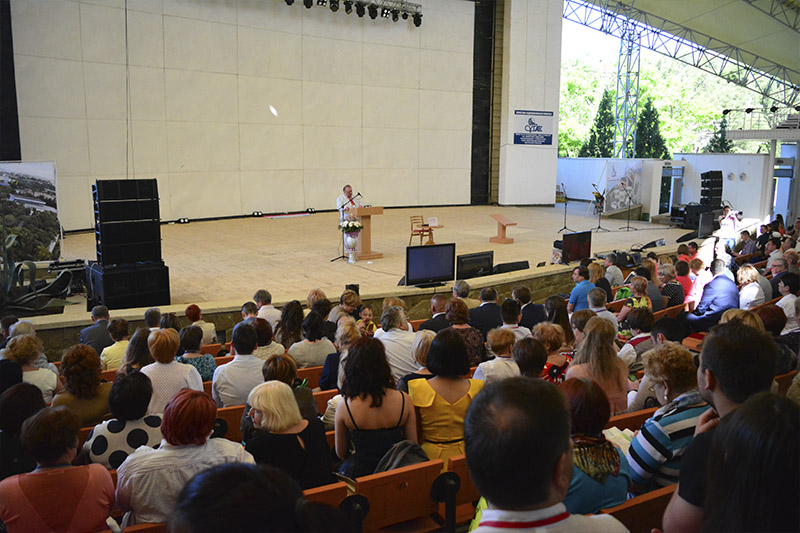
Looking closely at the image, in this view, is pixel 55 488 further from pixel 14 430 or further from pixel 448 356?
pixel 448 356

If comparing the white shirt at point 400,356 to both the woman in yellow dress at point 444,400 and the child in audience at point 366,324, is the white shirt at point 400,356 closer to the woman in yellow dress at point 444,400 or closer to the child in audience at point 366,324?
the child in audience at point 366,324

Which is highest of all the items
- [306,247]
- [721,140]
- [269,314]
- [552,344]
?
[721,140]

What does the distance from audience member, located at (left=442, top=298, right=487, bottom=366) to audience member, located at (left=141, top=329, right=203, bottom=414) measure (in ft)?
6.18

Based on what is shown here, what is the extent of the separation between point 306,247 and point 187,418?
35.2ft

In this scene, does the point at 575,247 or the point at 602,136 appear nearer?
the point at 575,247

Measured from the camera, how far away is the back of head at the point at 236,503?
0.98 meters

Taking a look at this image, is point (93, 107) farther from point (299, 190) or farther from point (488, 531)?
point (488, 531)

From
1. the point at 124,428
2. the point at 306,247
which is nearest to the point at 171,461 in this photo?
the point at 124,428

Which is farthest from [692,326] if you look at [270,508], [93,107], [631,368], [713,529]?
[93,107]

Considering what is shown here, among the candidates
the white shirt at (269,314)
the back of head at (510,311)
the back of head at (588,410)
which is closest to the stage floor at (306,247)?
the white shirt at (269,314)

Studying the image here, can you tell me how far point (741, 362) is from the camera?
2129 millimetres

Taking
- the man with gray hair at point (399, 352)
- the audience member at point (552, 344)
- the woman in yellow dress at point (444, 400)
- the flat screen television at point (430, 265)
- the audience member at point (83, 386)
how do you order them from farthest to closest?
1. the flat screen television at point (430, 265)
2. the man with gray hair at point (399, 352)
3. the audience member at point (552, 344)
4. the audience member at point (83, 386)
5. the woman in yellow dress at point (444, 400)

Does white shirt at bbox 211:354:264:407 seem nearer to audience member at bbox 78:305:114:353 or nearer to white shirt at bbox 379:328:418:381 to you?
white shirt at bbox 379:328:418:381

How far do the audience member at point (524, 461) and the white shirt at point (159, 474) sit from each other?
1.40 meters
